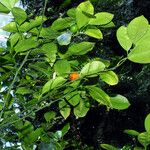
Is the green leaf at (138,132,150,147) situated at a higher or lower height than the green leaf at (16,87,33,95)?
lower

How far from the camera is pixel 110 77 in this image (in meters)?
0.94

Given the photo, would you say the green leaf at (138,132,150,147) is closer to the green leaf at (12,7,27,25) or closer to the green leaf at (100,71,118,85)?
the green leaf at (100,71,118,85)

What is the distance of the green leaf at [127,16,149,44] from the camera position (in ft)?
2.56

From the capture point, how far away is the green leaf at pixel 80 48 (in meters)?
0.92

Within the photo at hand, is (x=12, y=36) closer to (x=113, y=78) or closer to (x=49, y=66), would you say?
(x=49, y=66)

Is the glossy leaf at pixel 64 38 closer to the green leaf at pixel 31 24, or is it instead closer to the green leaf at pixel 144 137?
the green leaf at pixel 31 24

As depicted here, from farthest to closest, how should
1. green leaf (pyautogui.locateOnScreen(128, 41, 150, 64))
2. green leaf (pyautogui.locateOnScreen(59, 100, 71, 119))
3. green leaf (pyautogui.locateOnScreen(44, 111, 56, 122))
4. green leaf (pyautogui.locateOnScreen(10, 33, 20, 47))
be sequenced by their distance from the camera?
green leaf (pyautogui.locateOnScreen(44, 111, 56, 122))
green leaf (pyautogui.locateOnScreen(59, 100, 71, 119))
green leaf (pyautogui.locateOnScreen(10, 33, 20, 47))
green leaf (pyautogui.locateOnScreen(128, 41, 150, 64))

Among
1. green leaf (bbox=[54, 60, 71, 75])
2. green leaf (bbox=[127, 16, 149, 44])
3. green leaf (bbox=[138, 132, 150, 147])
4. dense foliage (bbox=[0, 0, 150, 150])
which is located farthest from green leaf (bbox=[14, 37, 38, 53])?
green leaf (bbox=[138, 132, 150, 147])

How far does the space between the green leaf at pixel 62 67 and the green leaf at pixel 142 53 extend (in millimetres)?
220

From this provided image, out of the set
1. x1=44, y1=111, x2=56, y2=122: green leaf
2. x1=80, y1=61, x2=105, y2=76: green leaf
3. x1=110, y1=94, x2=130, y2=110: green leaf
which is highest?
x1=80, y1=61, x2=105, y2=76: green leaf

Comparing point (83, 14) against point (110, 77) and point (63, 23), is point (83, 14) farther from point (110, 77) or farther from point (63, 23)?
point (110, 77)

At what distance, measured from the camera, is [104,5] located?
21.7 feet

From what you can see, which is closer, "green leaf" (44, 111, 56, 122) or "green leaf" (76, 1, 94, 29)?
"green leaf" (76, 1, 94, 29)

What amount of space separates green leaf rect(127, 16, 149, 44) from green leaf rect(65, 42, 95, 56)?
0.15m
